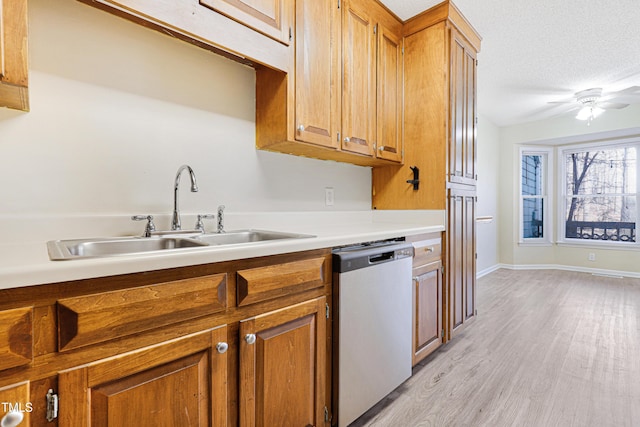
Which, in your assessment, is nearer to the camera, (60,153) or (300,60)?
(60,153)

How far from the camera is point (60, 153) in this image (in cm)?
118

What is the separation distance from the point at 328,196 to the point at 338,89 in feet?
2.41

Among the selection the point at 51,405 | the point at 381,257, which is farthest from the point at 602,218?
the point at 51,405

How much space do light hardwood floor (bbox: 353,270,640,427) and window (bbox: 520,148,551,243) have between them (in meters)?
1.97

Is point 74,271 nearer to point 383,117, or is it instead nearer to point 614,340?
point 383,117

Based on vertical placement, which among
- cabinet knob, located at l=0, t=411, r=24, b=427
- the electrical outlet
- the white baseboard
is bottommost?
the white baseboard

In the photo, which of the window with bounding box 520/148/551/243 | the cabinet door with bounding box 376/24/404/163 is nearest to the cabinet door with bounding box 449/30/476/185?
the cabinet door with bounding box 376/24/404/163

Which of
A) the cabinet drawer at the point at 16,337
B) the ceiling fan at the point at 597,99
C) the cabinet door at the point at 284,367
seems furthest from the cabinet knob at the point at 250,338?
the ceiling fan at the point at 597,99

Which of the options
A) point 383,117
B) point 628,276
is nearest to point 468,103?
point 383,117

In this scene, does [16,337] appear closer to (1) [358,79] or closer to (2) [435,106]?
(1) [358,79]

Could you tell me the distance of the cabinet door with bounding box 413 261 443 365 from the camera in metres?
1.87

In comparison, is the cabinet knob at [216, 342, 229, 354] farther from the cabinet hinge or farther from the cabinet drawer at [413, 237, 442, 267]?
the cabinet drawer at [413, 237, 442, 267]

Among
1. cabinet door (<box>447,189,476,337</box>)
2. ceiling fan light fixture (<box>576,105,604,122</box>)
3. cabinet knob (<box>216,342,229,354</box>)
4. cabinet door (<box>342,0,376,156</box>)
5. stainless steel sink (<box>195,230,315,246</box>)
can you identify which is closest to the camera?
cabinet knob (<box>216,342,229,354</box>)

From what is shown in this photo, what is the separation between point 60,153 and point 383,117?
5.91 ft
